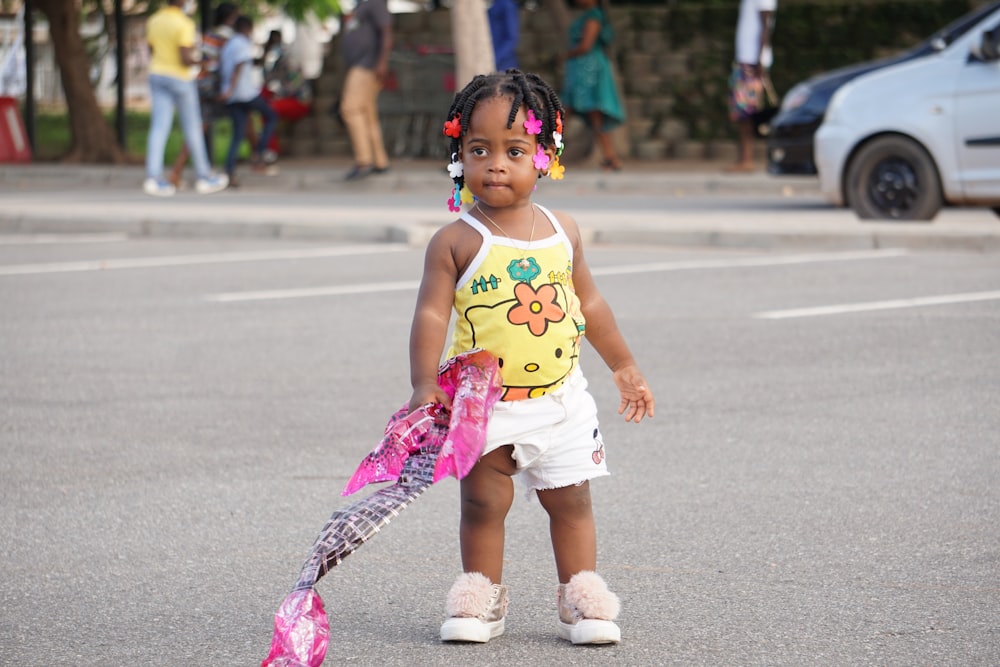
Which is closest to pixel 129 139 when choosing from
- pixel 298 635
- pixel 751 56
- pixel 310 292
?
pixel 751 56

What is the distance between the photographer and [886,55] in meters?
23.0

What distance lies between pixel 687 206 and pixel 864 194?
9.55ft

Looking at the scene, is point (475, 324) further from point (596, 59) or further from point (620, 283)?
point (596, 59)

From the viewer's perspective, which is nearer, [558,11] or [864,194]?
[864,194]

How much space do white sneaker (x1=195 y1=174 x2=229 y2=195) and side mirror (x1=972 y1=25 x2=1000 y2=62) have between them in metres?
9.16

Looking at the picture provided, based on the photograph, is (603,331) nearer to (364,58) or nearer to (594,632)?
(594,632)

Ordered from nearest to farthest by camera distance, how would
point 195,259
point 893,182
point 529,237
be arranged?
1. point 529,237
2. point 195,259
3. point 893,182

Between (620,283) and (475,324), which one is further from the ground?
(475,324)

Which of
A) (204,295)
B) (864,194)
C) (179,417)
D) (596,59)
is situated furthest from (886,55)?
(179,417)

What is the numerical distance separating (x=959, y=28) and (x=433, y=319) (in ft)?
39.0

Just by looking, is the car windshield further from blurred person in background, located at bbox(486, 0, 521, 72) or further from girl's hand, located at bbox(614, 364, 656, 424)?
girl's hand, located at bbox(614, 364, 656, 424)

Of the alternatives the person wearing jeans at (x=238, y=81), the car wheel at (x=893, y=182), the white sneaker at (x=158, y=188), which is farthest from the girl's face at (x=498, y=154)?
the person wearing jeans at (x=238, y=81)

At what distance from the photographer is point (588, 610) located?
3.76 m

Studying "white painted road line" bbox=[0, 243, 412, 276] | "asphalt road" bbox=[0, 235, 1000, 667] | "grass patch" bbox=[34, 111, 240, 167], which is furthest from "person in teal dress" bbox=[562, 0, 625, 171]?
"asphalt road" bbox=[0, 235, 1000, 667]
